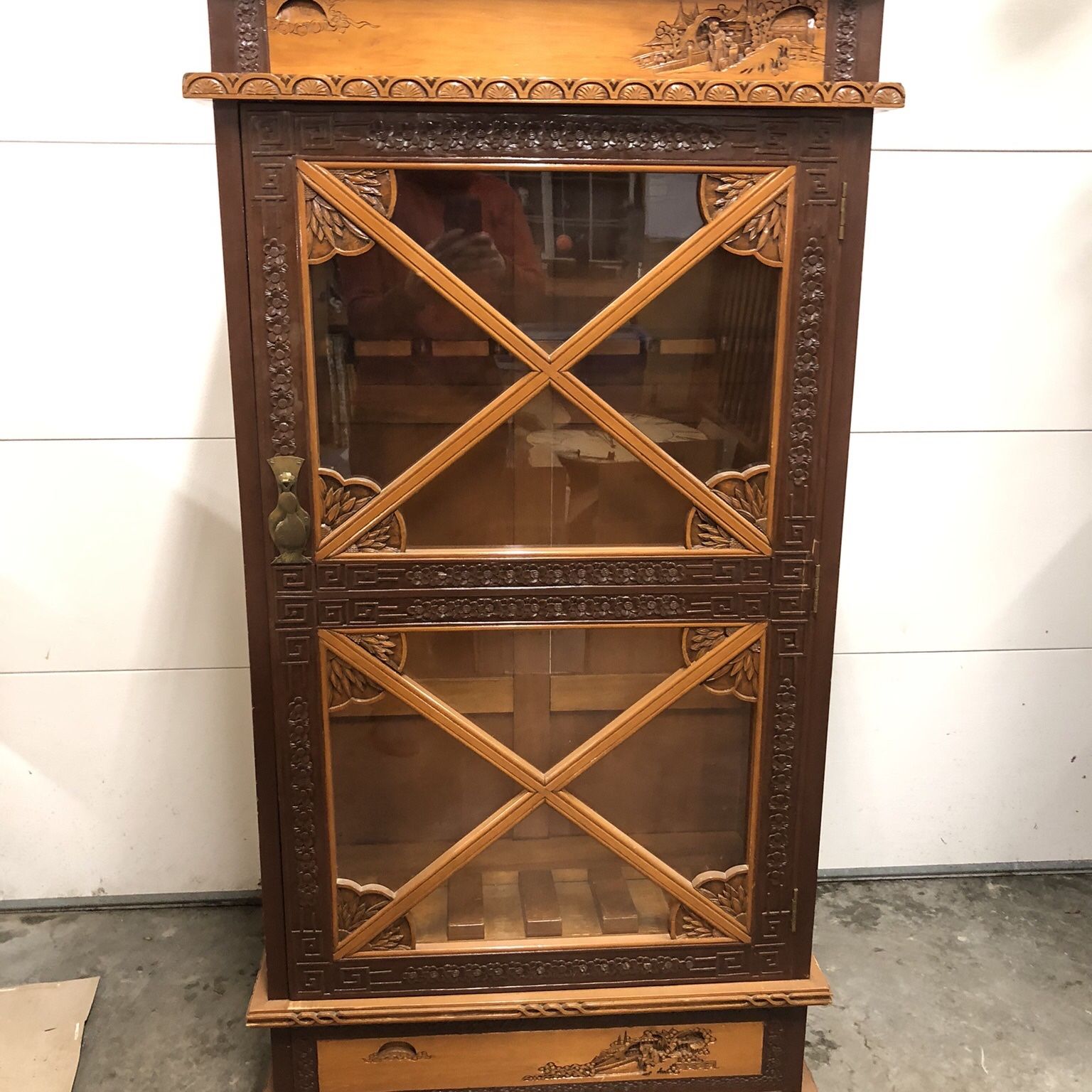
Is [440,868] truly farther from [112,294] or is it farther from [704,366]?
[112,294]

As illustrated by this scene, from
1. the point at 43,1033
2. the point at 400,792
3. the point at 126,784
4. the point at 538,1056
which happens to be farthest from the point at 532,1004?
the point at 126,784

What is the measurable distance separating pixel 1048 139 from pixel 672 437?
0.95 metres

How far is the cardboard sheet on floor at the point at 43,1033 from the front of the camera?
1301mm

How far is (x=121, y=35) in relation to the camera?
140cm

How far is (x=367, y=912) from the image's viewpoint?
46.4 inches

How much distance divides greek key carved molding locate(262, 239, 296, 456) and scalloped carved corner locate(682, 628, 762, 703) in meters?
0.52

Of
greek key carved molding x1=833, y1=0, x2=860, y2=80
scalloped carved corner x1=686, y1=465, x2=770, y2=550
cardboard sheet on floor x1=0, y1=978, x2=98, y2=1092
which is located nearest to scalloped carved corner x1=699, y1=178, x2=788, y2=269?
greek key carved molding x1=833, y1=0, x2=860, y2=80

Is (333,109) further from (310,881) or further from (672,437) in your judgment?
(310,881)

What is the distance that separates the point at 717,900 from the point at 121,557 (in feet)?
3.55

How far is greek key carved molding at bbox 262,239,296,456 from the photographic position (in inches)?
39.3

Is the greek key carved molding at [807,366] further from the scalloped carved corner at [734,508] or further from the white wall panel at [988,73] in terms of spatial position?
the white wall panel at [988,73]

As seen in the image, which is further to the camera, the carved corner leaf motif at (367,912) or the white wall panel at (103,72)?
the white wall panel at (103,72)

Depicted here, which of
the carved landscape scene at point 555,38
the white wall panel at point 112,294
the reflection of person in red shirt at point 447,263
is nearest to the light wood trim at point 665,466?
the reflection of person in red shirt at point 447,263

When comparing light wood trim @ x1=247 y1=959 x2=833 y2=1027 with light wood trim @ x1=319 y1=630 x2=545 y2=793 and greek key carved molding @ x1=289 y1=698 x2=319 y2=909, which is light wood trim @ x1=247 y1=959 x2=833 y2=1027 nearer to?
greek key carved molding @ x1=289 y1=698 x2=319 y2=909
